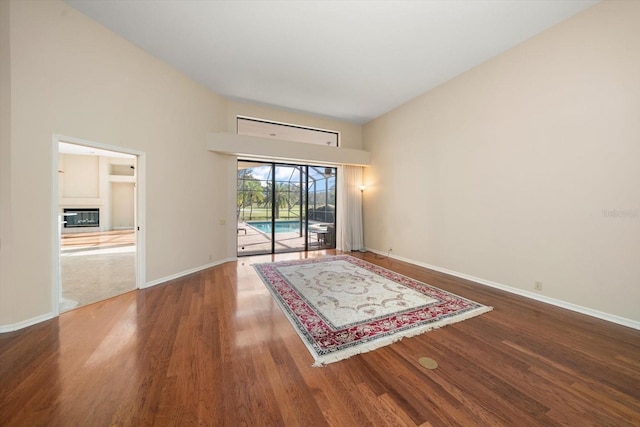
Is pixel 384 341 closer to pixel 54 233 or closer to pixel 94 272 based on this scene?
pixel 54 233

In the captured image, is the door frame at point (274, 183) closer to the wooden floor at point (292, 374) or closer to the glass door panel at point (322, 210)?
the glass door panel at point (322, 210)

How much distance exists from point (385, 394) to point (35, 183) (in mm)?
4184

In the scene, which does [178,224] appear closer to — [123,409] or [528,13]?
[123,409]

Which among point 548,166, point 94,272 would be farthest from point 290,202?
point 548,166

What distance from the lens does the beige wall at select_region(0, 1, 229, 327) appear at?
2525mm

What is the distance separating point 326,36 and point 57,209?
4.17 metres

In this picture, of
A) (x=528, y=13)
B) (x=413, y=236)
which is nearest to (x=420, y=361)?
(x=413, y=236)

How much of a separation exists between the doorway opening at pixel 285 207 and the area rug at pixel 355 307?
204cm

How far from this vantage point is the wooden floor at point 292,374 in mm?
1504

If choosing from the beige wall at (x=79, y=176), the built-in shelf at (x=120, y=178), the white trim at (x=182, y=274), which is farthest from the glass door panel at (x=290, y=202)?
the beige wall at (x=79, y=176)

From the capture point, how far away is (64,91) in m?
2.87

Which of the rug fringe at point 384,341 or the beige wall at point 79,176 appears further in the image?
the beige wall at point 79,176

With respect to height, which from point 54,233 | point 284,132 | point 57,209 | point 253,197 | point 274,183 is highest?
point 284,132

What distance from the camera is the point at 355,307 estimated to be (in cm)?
305
